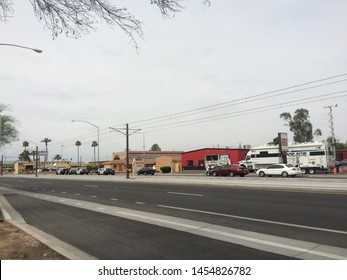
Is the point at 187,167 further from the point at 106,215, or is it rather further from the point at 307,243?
the point at 307,243

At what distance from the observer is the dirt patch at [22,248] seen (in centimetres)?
615

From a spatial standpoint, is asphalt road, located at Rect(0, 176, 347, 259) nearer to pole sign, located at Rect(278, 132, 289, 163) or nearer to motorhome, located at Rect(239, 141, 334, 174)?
pole sign, located at Rect(278, 132, 289, 163)

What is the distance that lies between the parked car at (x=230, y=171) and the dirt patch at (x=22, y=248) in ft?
105

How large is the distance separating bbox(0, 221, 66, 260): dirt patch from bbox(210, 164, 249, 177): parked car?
31904mm

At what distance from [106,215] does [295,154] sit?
34.5 m

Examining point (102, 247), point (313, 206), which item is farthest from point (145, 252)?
point (313, 206)

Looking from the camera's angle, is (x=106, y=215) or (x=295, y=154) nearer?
(x=106, y=215)

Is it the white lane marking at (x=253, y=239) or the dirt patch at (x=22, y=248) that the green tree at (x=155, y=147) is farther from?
the dirt patch at (x=22, y=248)

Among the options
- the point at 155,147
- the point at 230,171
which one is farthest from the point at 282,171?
the point at 155,147

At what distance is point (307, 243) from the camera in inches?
272

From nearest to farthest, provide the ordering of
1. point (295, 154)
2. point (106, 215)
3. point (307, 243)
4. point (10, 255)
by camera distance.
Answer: point (10, 255) → point (307, 243) → point (106, 215) → point (295, 154)

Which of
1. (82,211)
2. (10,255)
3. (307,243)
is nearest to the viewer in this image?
(10,255)

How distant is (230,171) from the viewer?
39.4 meters

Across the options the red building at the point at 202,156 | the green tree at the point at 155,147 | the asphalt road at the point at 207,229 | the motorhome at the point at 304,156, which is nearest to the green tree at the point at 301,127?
the red building at the point at 202,156
